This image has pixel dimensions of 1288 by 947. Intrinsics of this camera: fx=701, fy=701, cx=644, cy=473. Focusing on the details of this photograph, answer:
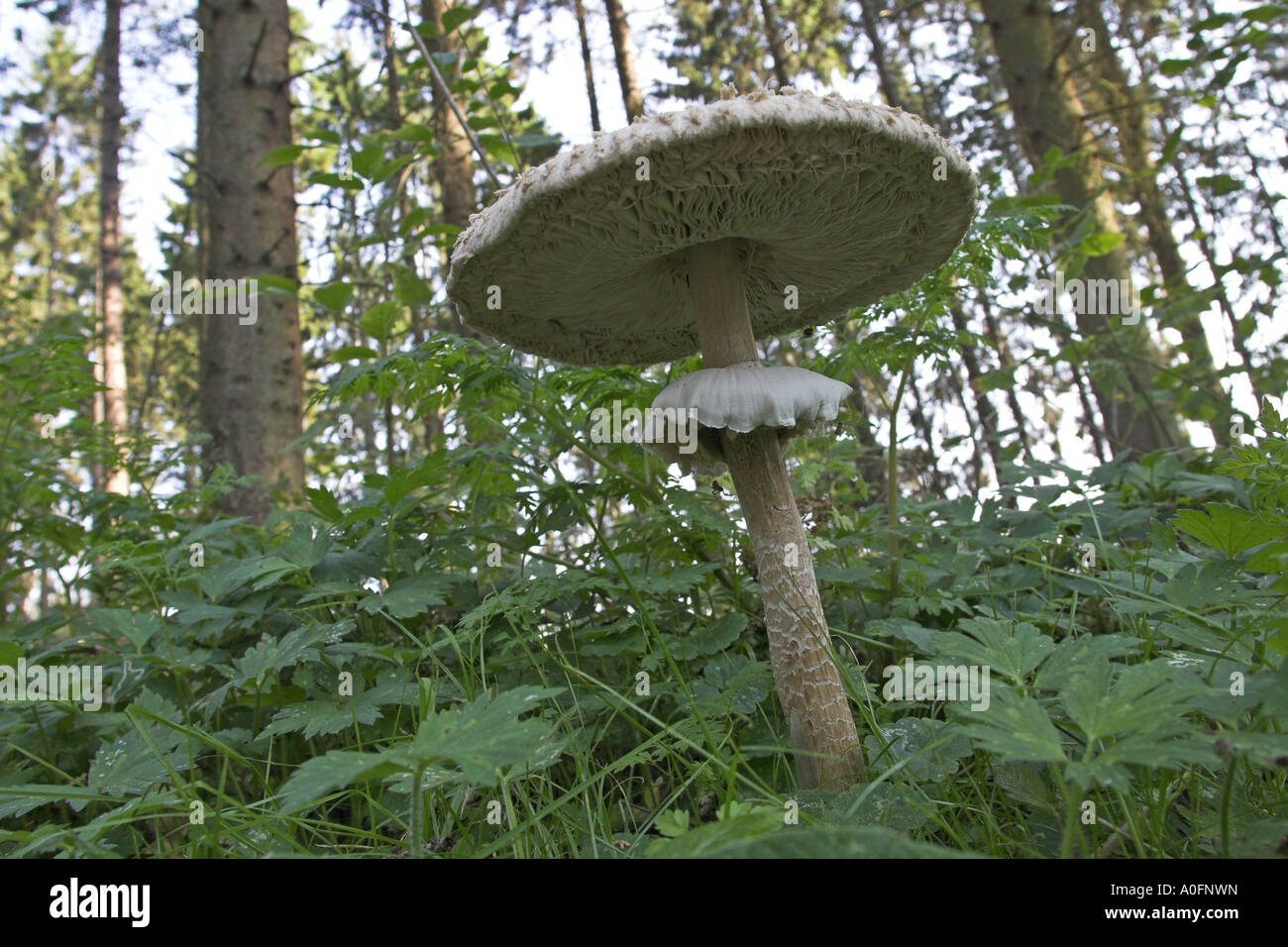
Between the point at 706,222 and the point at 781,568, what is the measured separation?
3.50 ft

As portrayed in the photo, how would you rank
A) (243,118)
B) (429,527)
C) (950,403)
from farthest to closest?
(950,403) < (243,118) < (429,527)

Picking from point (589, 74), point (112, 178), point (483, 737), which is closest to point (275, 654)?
point (483, 737)

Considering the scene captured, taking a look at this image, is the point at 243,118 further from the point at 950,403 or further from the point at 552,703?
the point at 950,403

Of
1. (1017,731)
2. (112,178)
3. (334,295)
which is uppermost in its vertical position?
(112,178)

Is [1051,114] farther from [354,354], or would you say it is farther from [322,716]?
[322,716]

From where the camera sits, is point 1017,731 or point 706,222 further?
point 706,222

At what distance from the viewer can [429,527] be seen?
10.5 ft

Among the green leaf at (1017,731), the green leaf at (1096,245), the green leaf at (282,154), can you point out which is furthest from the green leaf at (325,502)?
the green leaf at (1096,245)

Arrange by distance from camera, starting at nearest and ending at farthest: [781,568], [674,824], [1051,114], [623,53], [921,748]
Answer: [674,824] → [921,748] → [781,568] → [1051,114] → [623,53]

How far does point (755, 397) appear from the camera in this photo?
2.07 m

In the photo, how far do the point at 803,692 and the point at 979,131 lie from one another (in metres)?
11.6
